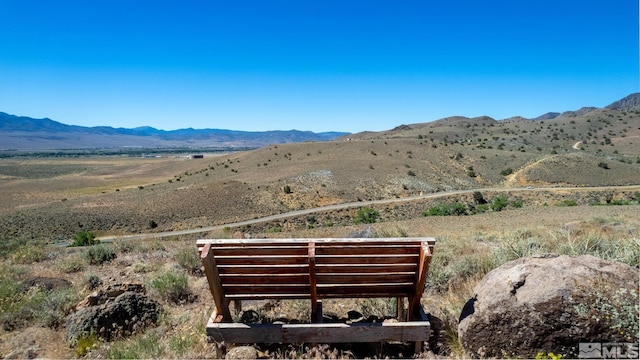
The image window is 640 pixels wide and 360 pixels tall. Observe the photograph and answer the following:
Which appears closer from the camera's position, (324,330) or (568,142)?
(324,330)

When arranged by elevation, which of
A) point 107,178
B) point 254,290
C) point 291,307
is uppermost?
point 254,290

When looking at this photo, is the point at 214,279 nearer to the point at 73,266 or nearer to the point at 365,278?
the point at 365,278

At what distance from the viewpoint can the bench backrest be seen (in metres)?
3.98

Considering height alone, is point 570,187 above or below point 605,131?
below

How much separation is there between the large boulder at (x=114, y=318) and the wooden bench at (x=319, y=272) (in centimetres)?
152

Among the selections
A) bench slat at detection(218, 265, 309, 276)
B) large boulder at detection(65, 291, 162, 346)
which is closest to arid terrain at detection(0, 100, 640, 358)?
large boulder at detection(65, 291, 162, 346)

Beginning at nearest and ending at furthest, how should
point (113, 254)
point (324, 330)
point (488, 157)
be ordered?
1. point (324, 330)
2. point (113, 254)
3. point (488, 157)

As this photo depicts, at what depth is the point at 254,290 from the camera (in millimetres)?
4316

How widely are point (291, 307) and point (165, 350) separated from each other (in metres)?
1.77

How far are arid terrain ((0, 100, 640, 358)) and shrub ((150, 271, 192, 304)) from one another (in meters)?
0.09

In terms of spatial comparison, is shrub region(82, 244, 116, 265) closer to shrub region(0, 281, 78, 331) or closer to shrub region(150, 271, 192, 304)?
shrub region(0, 281, 78, 331)

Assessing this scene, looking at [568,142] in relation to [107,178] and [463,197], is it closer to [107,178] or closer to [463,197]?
[463,197]

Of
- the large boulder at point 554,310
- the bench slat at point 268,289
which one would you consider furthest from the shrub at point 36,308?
the large boulder at point 554,310

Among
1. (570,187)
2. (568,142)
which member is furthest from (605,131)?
(570,187)
